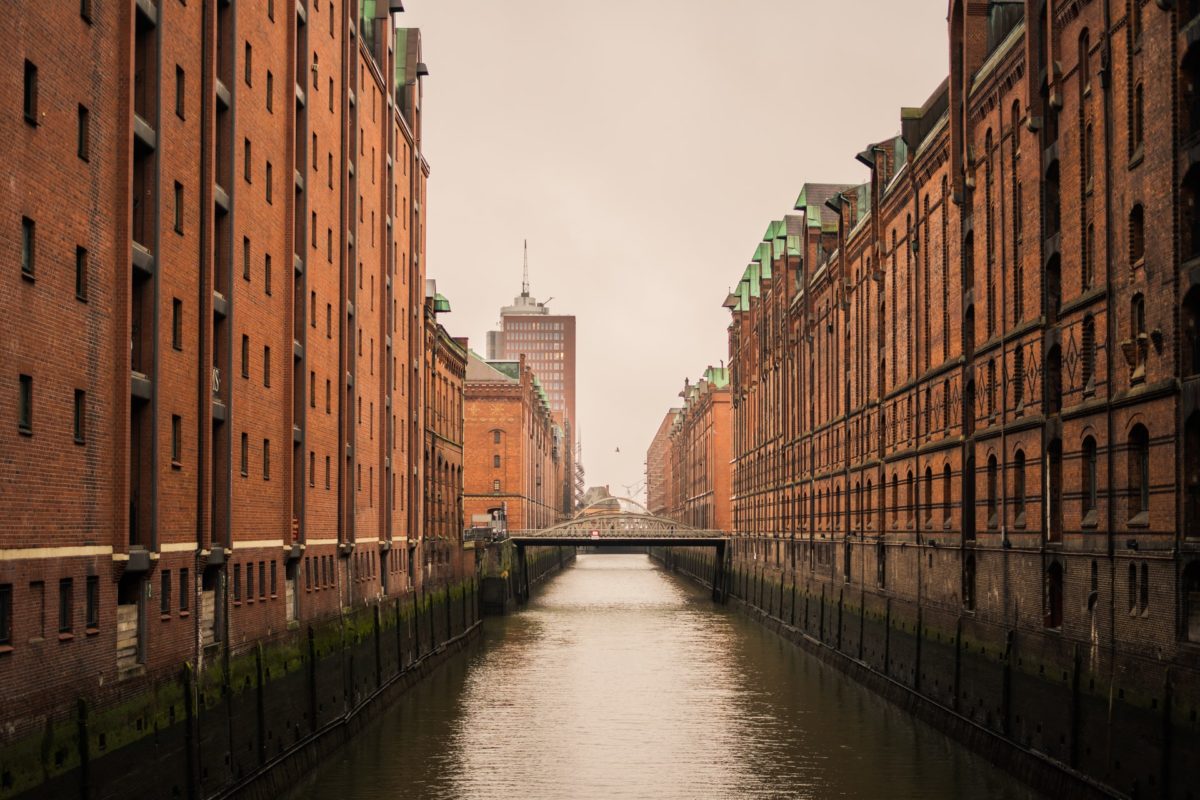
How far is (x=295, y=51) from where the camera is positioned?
3816 cm

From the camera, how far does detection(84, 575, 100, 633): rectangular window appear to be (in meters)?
21.9

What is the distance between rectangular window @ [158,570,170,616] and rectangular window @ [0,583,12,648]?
22.8 feet

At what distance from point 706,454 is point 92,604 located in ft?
365

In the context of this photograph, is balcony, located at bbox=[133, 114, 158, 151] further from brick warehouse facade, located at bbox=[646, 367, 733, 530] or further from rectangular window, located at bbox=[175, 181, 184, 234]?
brick warehouse facade, located at bbox=[646, 367, 733, 530]

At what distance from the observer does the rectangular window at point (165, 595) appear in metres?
25.8

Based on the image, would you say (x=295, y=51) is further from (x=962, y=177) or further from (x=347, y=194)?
(x=962, y=177)

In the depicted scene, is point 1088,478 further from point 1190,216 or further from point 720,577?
point 720,577

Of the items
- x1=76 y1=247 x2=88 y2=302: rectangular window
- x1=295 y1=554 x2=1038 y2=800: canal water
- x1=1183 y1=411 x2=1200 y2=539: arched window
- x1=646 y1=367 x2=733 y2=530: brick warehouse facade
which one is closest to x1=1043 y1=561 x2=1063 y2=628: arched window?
x1=295 y1=554 x2=1038 y2=800: canal water

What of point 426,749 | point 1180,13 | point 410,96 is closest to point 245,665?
point 426,749

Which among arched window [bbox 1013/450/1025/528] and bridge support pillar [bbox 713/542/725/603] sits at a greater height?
arched window [bbox 1013/450/1025/528]

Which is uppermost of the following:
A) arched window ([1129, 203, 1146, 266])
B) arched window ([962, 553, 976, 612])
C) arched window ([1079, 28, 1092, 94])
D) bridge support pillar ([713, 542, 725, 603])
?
arched window ([1079, 28, 1092, 94])

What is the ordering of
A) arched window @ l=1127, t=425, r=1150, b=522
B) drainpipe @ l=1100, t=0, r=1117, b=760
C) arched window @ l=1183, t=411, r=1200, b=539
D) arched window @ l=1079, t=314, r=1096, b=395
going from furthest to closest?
arched window @ l=1079, t=314, r=1096, b=395 < drainpipe @ l=1100, t=0, r=1117, b=760 < arched window @ l=1127, t=425, r=1150, b=522 < arched window @ l=1183, t=411, r=1200, b=539

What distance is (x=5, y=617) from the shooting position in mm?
18672

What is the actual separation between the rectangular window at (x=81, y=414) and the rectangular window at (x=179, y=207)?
241 inches
